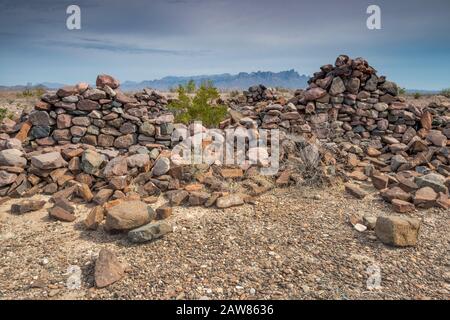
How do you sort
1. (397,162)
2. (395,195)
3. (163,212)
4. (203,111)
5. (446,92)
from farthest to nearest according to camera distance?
(446,92) < (203,111) < (397,162) < (395,195) < (163,212)

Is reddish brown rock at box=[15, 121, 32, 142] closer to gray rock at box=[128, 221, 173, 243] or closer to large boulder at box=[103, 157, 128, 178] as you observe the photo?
large boulder at box=[103, 157, 128, 178]

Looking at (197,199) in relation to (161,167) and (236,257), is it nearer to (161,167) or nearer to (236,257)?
(161,167)

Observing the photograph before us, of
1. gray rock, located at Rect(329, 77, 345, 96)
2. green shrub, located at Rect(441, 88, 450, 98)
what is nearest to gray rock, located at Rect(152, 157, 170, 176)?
gray rock, located at Rect(329, 77, 345, 96)

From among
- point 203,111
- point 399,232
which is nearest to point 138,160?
point 203,111

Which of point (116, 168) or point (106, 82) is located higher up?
point (106, 82)

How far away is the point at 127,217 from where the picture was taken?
15.8 ft

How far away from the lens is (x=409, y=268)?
13.7 feet

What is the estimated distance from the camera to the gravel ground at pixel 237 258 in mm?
3746

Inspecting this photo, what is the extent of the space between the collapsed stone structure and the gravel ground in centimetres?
36

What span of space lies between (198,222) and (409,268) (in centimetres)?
287

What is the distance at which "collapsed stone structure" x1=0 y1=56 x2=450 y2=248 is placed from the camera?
6078 mm

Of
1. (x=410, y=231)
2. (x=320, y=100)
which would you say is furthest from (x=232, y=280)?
(x=320, y=100)

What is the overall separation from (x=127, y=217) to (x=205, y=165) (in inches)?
96.7

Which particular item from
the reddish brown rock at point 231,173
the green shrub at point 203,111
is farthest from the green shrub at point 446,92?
the reddish brown rock at point 231,173
